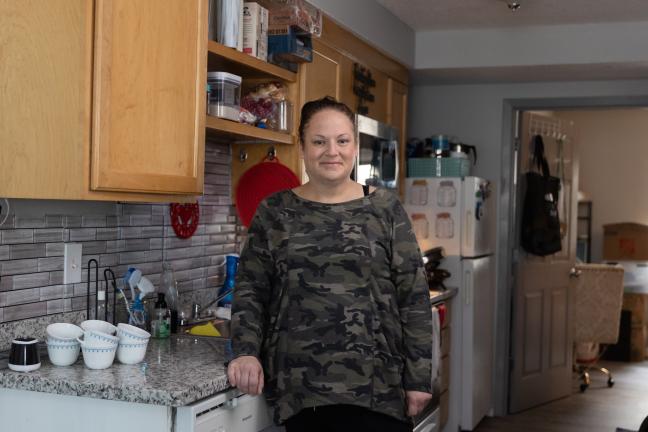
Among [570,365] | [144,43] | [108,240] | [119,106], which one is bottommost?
[570,365]

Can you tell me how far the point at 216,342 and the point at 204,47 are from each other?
0.89 metres

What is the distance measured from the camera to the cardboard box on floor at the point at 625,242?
769 centimetres

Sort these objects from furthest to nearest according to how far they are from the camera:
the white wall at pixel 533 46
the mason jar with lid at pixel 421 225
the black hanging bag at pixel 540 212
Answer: the black hanging bag at pixel 540 212, the mason jar with lid at pixel 421 225, the white wall at pixel 533 46

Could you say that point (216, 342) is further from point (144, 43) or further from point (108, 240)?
point (144, 43)

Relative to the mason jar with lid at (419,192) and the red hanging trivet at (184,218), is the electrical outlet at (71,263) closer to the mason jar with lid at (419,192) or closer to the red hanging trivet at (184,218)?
the red hanging trivet at (184,218)

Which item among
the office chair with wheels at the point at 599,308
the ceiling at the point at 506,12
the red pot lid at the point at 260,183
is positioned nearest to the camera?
the red pot lid at the point at 260,183

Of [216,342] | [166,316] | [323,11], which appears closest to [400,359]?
[216,342]

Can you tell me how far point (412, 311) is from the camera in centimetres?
216

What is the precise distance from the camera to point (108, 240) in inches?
106

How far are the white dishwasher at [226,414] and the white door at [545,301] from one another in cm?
334

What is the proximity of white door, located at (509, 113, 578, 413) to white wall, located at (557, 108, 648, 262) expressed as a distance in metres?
2.35

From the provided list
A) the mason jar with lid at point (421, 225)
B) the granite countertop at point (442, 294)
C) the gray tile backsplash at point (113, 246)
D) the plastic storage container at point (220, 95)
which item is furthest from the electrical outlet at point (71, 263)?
the mason jar with lid at point (421, 225)

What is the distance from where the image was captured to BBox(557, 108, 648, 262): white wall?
791 centimetres

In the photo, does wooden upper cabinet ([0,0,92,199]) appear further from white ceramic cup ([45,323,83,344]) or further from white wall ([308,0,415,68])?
white wall ([308,0,415,68])
